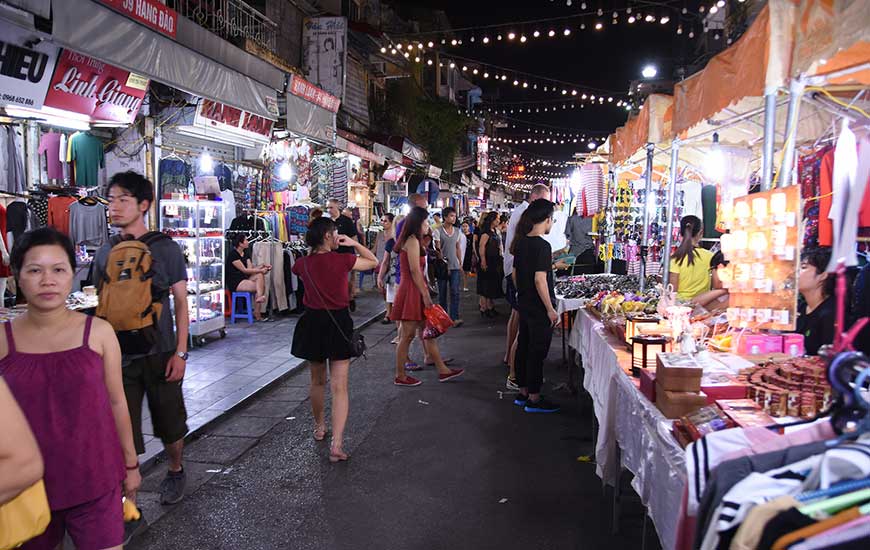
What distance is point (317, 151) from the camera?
604 inches

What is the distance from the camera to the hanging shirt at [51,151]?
8.10 meters

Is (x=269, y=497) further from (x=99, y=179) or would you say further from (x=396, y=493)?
(x=99, y=179)

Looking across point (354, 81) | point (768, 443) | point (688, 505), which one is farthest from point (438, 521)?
point (354, 81)

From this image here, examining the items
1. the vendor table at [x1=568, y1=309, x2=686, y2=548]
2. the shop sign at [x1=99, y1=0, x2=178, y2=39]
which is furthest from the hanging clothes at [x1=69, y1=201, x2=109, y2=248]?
the vendor table at [x1=568, y1=309, x2=686, y2=548]

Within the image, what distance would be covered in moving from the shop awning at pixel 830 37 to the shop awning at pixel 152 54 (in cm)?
585

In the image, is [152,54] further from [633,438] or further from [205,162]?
[633,438]

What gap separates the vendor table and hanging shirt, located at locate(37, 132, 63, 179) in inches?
294

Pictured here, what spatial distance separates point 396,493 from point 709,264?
171 inches

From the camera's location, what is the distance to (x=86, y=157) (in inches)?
337

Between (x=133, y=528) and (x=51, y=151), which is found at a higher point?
(x=51, y=151)

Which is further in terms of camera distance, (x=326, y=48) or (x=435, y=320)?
(x=326, y=48)

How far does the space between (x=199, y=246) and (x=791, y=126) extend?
26.6 ft

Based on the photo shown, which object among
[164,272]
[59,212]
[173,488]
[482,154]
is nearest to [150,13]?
[59,212]

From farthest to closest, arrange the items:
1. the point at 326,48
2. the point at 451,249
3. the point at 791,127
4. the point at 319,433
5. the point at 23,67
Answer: the point at 326,48 → the point at 451,249 → the point at 23,67 → the point at 319,433 → the point at 791,127
